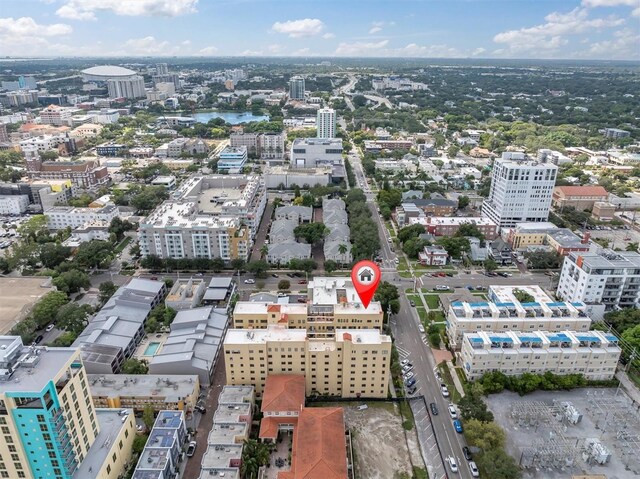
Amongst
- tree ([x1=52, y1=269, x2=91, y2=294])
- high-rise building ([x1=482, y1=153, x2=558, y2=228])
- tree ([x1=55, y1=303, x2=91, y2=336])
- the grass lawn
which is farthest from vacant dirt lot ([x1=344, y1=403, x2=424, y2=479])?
high-rise building ([x1=482, y1=153, x2=558, y2=228])

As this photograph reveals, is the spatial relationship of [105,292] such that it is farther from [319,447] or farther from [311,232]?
[319,447]

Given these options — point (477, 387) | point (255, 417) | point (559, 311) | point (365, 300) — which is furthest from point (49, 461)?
point (559, 311)

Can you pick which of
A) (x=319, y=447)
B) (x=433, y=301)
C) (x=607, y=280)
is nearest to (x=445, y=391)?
(x=319, y=447)

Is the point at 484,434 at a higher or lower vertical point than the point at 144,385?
higher

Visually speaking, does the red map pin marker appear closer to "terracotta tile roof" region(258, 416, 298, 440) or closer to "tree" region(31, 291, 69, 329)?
"terracotta tile roof" region(258, 416, 298, 440)

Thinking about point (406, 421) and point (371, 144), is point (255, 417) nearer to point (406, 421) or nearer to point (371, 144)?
point (406, 421)

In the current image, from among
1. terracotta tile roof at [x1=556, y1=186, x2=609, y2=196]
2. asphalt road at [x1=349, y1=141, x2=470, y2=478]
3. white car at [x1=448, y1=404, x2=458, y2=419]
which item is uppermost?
terracotta tile roof at [x1=556, y1=186, x2=609, y2=196]

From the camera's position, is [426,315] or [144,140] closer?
[426,315]
